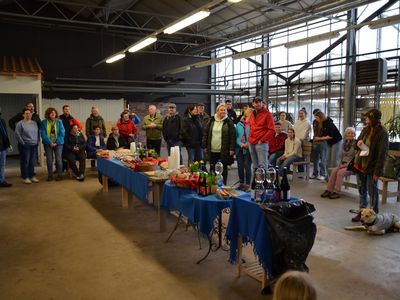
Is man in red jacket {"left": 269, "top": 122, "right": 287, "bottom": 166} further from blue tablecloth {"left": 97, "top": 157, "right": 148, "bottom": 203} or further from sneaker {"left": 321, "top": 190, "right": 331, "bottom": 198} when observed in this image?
blue tablecloth {"left": 97, "top": 157, "right": 148, "bottom": 203}

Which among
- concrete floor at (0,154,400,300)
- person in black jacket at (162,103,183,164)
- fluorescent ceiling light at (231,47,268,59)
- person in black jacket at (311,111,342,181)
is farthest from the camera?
fluorescent ceiling light at (231,47,268,59)

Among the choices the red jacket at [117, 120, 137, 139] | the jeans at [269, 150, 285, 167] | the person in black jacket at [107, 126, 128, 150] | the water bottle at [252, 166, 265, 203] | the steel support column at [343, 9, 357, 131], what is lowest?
the jeans at [269, 150, 285, 167]

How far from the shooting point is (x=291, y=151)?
7.50 m

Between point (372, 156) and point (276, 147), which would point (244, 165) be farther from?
point (372, 156)

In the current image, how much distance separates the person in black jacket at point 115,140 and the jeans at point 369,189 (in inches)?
193

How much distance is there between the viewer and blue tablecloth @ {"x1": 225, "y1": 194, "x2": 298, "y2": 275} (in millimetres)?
2670

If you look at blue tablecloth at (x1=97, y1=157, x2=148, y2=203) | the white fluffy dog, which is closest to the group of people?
blue tablecloth at (x1=97, y1=157, x2=148, y2=203)

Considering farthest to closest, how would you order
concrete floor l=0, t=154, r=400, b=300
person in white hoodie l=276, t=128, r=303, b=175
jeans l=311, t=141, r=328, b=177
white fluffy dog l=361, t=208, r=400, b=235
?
jeans l=311, t=141, r=328, b=177 → person in white hoodie l=276, t=128, r=303, b=175 → white fluffy dog l=361, t=208, r=400, b=235 → concrete floor l=0, t=154, r=400, b=300

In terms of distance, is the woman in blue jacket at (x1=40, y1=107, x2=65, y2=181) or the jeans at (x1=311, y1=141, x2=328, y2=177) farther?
the jeans at (x1=311, y1=141, x2=328, y2=177)

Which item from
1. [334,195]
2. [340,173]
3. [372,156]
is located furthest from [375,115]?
[334,195]

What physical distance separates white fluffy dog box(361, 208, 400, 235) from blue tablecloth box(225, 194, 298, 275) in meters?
1.83

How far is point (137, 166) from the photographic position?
15.2ft

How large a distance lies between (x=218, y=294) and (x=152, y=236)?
1.56 metres

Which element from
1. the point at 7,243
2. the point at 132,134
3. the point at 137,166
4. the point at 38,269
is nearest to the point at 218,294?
the point at 38,269
